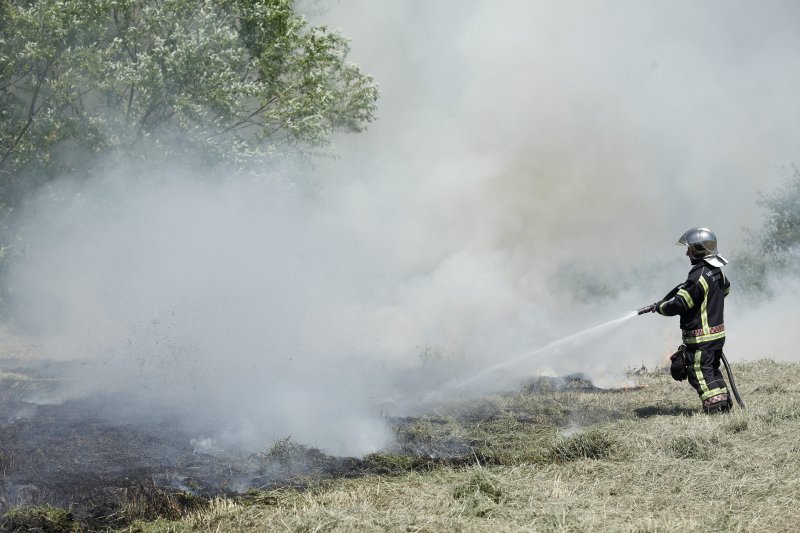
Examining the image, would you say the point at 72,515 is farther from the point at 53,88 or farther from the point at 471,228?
the point at 471,228

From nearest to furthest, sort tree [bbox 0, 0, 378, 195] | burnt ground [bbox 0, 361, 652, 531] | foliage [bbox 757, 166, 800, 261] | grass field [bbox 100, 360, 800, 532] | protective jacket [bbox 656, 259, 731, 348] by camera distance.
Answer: grass field [bbox 100, 360, 800, 532] < burnt ground [bbox 0, 361, 652, 531] < protective jacket [bbox 656, 259, 731, 348] < tree [bbox 0, 0, 378, 195] < foliage [bbox 757, 166, 800, 261]

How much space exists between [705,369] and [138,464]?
5355 millimetres

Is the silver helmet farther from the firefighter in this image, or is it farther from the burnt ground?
the burnt ground

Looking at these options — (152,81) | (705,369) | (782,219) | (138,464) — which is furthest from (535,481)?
(782,219)

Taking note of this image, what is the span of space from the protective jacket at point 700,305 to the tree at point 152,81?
30.3ft

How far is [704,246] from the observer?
8016mm

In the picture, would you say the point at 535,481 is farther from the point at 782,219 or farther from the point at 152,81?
the point at 782,219

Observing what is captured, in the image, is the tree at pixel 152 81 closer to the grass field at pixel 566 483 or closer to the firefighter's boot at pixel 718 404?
the grass field at pixel 566 483

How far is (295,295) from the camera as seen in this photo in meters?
14.2

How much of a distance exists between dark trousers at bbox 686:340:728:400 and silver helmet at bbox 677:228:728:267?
2.71ft

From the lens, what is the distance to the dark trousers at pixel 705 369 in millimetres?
7754

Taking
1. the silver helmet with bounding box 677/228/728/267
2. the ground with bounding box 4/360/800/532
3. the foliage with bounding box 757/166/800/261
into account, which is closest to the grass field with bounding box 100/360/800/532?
the ground with bounding box 4/360/800/532

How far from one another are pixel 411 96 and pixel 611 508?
683 inches

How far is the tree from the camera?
12.9m
